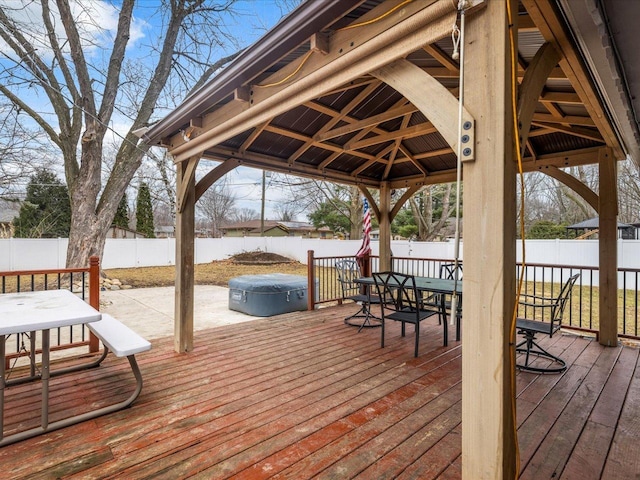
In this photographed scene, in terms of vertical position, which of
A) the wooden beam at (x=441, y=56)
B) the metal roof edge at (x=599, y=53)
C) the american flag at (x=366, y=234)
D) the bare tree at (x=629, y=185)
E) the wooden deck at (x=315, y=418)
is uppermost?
the bare tree at (x=629, y=185)

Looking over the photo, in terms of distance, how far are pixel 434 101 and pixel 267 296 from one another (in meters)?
4.82

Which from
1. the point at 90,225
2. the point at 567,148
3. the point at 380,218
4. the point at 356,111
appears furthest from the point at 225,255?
the point at 567,148

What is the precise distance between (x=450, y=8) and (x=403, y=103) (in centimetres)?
264

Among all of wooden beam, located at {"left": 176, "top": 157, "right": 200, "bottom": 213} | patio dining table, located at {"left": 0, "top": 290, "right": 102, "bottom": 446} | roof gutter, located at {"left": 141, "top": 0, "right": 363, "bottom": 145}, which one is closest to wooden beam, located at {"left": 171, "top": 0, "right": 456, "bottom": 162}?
roof gutter, located at {"left": 141, "top": 0, "right": 363, "bottom": 145}

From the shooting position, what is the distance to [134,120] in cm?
788

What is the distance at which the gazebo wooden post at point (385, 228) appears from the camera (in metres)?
6.45

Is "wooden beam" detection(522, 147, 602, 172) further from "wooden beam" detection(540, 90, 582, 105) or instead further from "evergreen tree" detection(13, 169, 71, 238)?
"evergreen tree" detection(13, 169, 71, 238)

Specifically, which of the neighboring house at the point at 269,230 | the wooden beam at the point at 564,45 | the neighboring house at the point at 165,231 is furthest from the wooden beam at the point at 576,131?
the neighboring house at the point at 165,231

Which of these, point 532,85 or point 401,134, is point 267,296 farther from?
point 532,85

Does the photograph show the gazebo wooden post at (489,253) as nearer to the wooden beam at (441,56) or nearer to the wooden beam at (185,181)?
the wooden beam at (441,56)

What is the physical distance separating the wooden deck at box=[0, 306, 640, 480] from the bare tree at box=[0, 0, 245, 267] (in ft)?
17.4

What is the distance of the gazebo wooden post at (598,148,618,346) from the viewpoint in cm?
388

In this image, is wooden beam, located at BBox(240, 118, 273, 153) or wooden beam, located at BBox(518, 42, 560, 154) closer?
wooden beam, located at BBox(518, 42, 560, 154)

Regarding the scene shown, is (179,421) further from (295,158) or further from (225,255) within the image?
(225,255)
